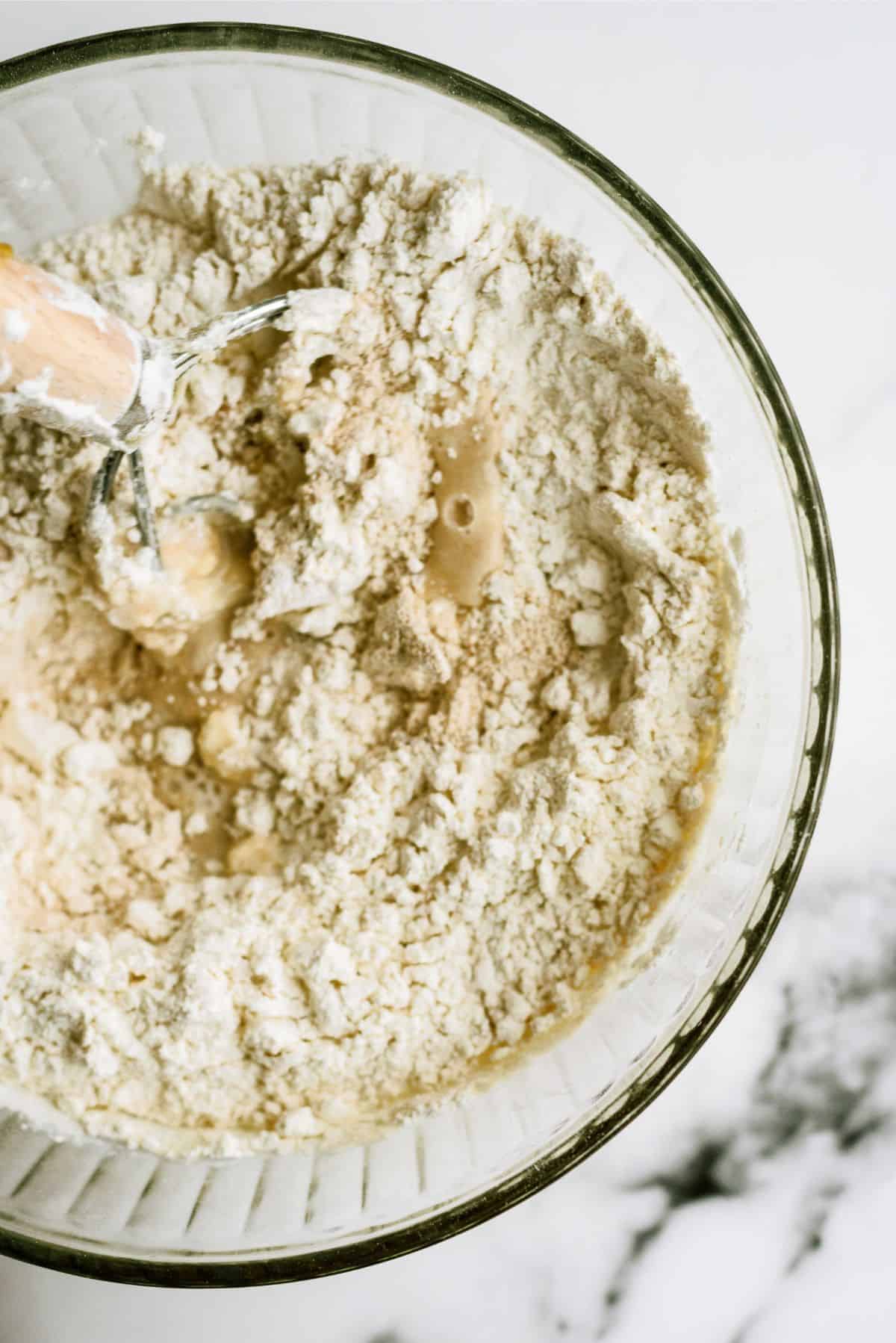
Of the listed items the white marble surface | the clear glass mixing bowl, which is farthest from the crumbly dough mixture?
the white marble surface

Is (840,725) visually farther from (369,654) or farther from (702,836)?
(369,654)

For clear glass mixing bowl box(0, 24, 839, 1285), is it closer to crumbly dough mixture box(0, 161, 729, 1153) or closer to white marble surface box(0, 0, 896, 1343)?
crumbly dough mixture box(0, 161, 729, 1153)

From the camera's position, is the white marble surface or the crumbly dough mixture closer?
the crumbly dough mixture

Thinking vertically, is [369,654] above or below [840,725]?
below

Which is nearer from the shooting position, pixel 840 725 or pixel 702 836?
pixel 702 836

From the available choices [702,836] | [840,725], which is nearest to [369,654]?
[702,836]

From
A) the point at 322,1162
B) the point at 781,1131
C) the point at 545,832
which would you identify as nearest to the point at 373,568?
the point at 545,832
